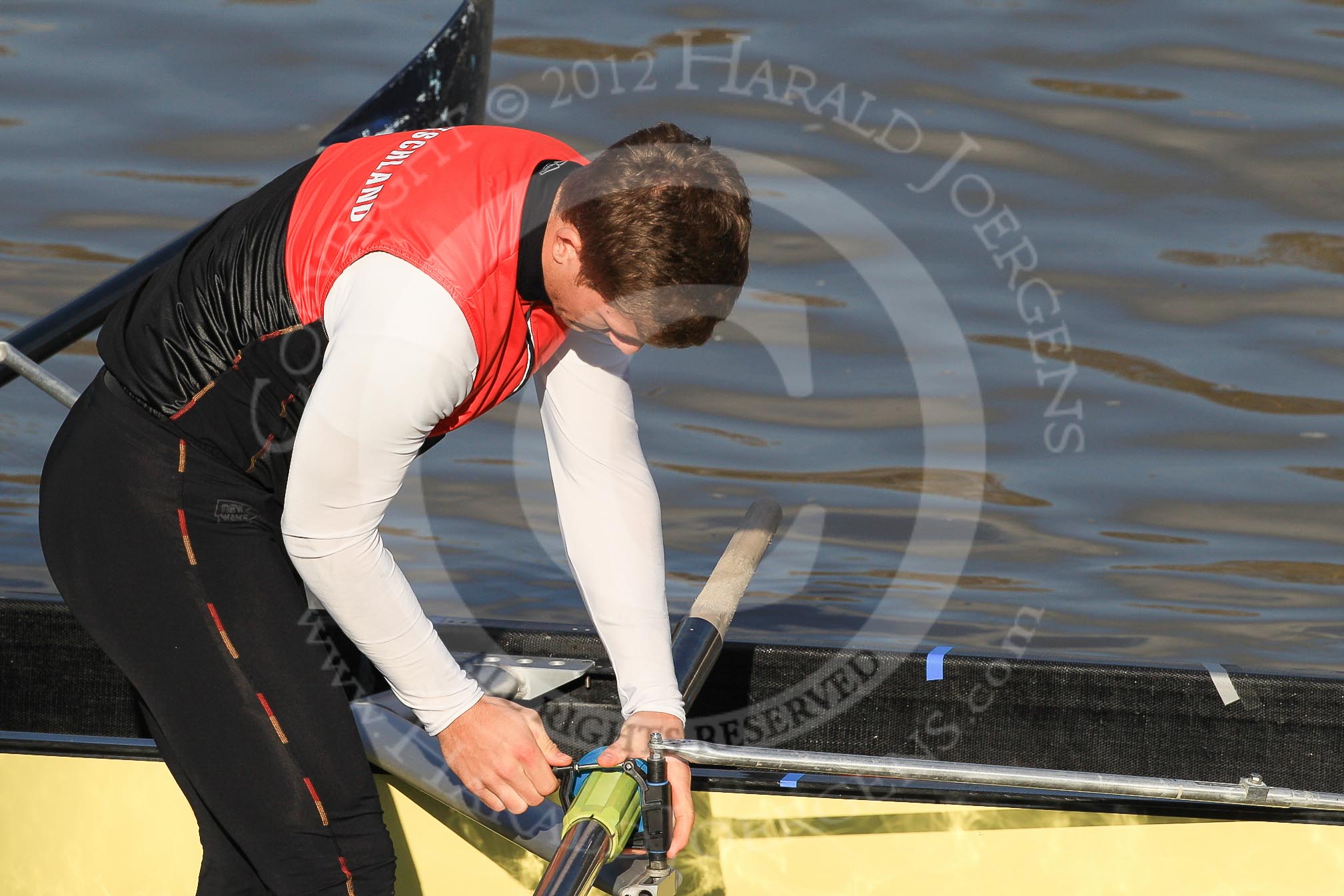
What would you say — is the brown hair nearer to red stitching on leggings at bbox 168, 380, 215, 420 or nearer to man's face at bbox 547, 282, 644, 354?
man's face at bbox 547, 282, 644, 354

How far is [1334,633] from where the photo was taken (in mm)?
3629

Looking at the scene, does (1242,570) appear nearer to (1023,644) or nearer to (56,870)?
(1023,644)

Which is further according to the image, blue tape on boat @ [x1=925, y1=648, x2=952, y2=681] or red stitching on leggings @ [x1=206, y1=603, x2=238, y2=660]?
blue tape on boat @ [x1=925, y1=648, x2=952, y2=681]

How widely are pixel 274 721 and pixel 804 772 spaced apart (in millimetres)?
846

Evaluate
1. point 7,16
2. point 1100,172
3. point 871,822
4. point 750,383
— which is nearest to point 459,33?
point 750,383

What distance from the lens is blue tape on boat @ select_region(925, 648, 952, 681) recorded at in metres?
2.52

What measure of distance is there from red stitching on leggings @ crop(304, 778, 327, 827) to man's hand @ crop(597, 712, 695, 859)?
35 cm

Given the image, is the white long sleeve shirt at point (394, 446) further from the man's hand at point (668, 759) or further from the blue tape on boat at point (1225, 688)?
the blue tape on boat at point (1225, 688)

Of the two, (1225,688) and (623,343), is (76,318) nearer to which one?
(623,343)

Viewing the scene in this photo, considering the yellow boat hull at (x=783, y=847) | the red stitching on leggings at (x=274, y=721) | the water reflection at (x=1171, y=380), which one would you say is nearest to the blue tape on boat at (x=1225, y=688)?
the yellow boat hull at (x=783, y=847)

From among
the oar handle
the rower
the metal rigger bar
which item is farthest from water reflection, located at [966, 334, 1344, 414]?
the rower

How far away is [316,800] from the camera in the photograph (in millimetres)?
1773

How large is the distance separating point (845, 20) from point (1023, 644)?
4257mm

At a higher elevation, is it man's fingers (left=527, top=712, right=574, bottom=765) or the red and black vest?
the red and black vest
